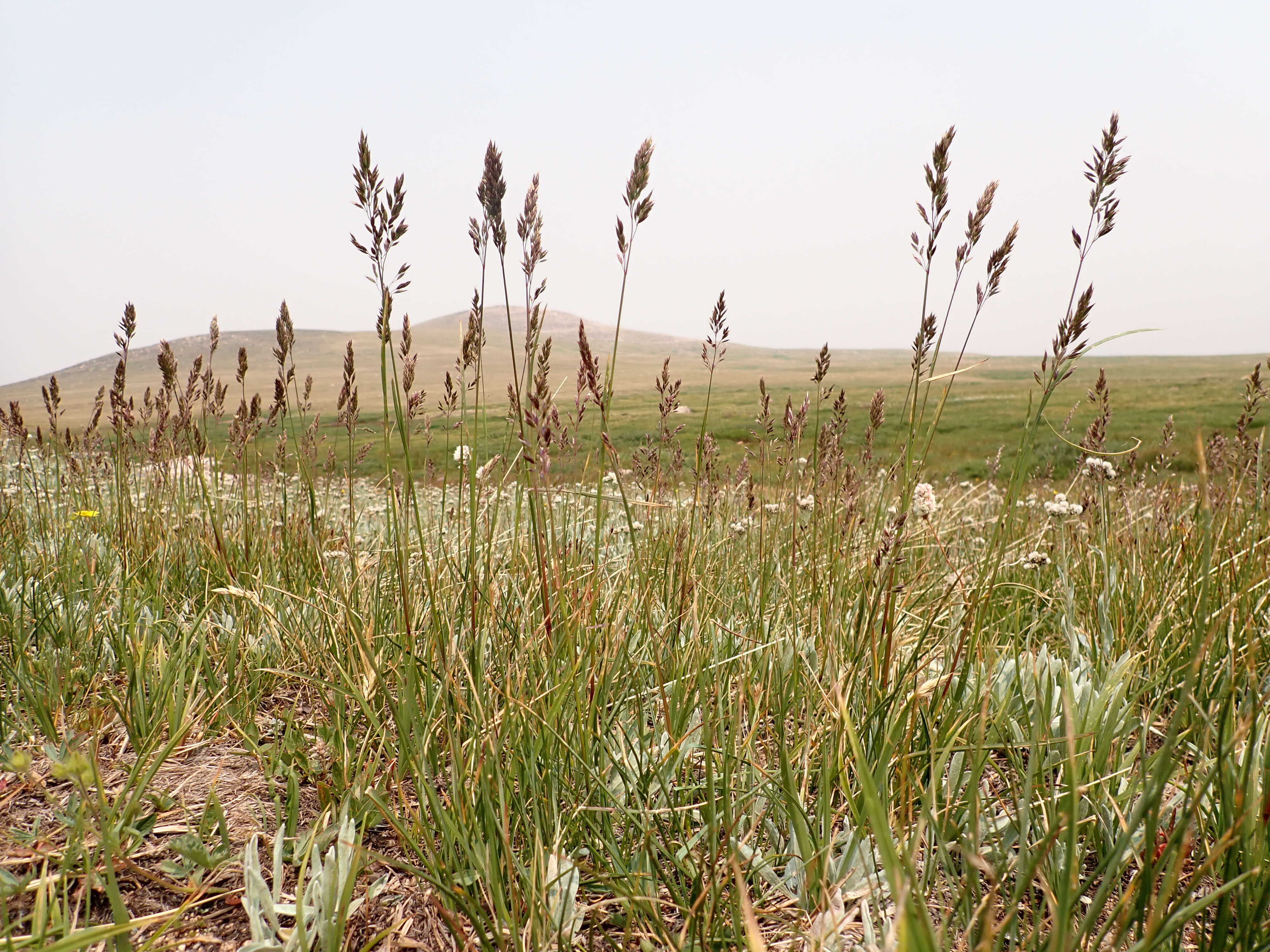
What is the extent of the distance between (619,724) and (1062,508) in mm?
2500

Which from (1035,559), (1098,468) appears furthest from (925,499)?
(1098,468)

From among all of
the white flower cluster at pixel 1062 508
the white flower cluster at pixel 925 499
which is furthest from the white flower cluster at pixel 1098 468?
the white flower cluster at pixel 925 499

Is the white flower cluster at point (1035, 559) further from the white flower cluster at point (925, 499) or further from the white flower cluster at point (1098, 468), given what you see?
the white flower cluster at point (925, 499)

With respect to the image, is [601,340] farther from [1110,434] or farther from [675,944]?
[675,944]

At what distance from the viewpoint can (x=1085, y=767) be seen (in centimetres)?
149

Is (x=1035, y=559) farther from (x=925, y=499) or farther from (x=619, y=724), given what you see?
(x=619, y=724)

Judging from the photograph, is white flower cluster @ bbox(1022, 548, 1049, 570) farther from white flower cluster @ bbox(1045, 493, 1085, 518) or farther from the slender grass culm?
white flower cluster @ bbox(1045, 493, 1085, 518)

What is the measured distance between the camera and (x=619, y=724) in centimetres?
163

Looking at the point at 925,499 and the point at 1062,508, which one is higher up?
the point at 925,499

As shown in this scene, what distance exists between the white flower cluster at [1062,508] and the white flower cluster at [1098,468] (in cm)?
16

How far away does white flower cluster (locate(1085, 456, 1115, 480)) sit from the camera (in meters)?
2.97

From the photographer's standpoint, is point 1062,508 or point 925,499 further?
point 1062,508

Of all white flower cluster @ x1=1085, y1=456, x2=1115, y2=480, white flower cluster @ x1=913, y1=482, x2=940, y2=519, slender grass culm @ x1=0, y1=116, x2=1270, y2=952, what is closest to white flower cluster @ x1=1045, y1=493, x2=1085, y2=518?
white flower cluster @ x1=1085, y1=456, x2=1115, y2=480

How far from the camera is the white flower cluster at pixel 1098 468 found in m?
2.97
